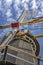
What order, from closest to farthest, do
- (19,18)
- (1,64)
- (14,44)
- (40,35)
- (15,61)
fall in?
(1,64), (15,61), (14,44), (40,35), (19,18)

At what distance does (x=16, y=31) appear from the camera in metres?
21.6

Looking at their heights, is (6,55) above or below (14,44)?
above

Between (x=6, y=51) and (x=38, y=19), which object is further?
(x=38, y=19)

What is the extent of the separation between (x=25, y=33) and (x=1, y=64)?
8560 mm

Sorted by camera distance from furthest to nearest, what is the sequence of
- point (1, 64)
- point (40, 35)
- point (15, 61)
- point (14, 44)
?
point (40, 35), point (14, 44), point (15, 61), point (1, 64)

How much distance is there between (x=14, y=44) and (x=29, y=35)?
8.22 ft

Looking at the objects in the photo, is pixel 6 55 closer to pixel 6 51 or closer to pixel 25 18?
pixel 6 51

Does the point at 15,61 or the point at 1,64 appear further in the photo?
the point at 15,61

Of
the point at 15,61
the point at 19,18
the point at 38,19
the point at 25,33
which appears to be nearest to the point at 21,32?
the point at 25,33

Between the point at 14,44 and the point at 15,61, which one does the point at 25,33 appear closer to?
the point at 14,44

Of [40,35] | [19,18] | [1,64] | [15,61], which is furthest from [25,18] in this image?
[1,64]

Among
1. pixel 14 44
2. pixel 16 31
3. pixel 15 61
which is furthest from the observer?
pixel 16 31

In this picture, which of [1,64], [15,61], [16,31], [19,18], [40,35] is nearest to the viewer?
[1,64]

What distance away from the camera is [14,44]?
19.8 metres
